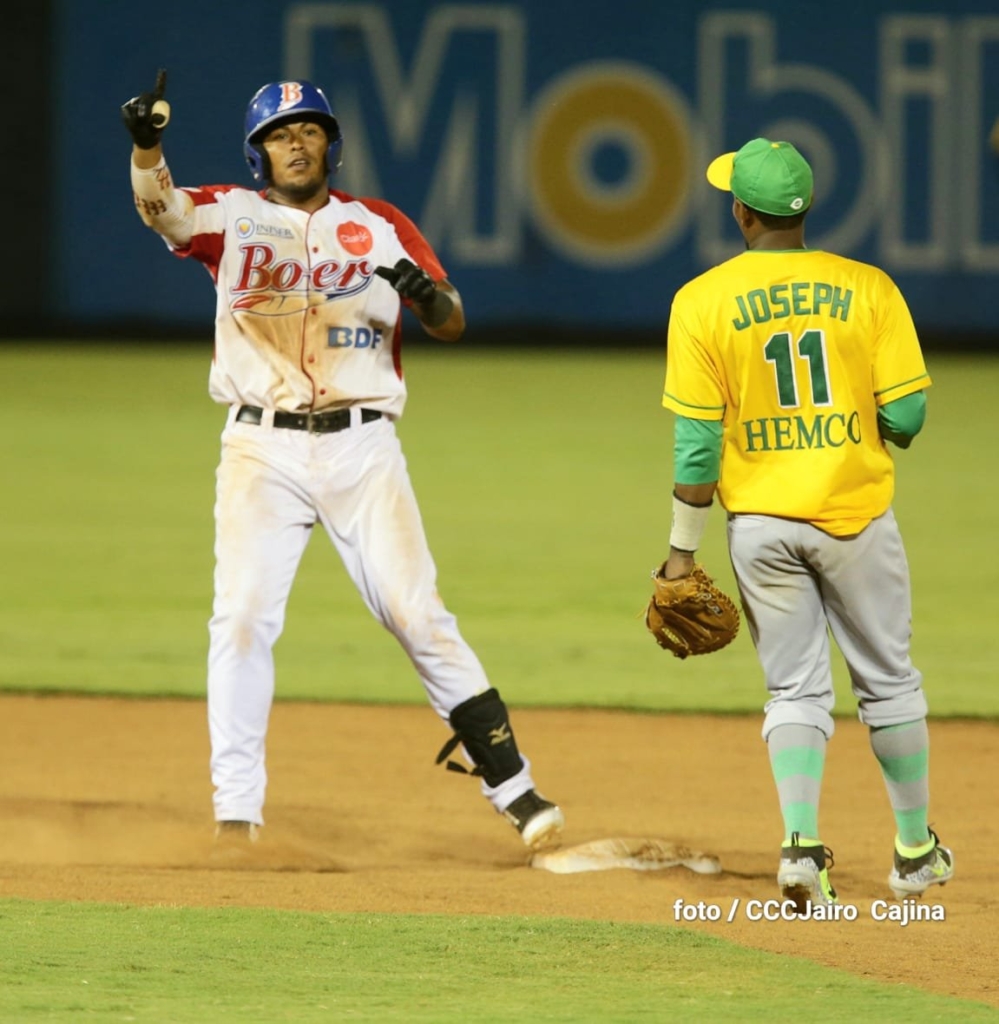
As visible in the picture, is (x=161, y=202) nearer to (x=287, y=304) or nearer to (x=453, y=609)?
(x=287, y=304)

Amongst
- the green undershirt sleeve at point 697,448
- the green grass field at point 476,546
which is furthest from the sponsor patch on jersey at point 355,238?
the green grass field at point 476,546

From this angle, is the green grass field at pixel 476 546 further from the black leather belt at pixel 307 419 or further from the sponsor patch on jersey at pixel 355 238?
the sponsor patch on jersey at pixel 355 238

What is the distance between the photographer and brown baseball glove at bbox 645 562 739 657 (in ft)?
15.7

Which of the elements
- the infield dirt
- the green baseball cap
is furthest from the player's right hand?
the infield dirt

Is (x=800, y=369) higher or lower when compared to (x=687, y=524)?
higher

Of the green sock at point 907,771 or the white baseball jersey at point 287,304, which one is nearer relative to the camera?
the green sock at point 907,771

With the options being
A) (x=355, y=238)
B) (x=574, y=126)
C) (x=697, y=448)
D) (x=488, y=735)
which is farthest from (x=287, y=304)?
(x=574, y=126)

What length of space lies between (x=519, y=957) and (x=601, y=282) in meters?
18.1

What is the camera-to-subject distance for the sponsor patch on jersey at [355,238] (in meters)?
5.57

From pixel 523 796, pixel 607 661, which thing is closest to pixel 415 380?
pixel 607 661

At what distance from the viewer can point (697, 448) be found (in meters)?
4.59

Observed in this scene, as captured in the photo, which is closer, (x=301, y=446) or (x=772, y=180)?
(x=772, y=180)

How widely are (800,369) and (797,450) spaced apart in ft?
0.63

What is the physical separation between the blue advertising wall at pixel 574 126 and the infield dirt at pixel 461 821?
48.0ft
